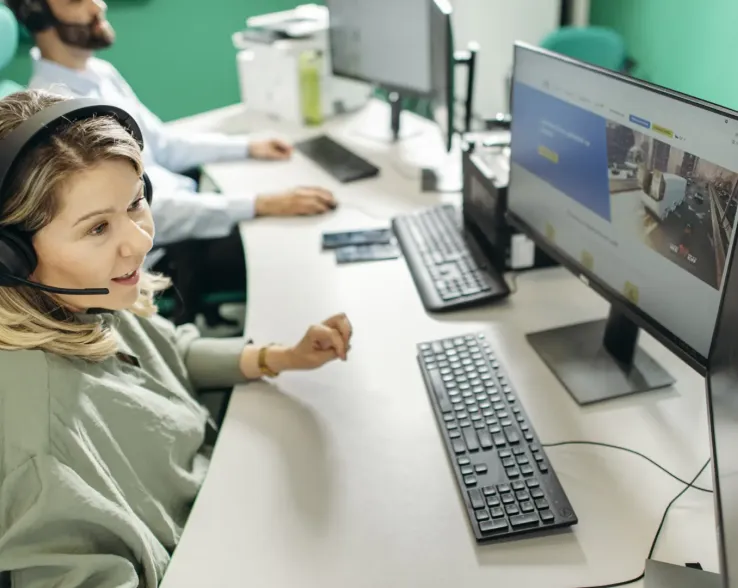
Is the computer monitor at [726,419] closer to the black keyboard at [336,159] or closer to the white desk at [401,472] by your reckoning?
the white desk at [401,472]

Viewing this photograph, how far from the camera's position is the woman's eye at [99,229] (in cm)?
83

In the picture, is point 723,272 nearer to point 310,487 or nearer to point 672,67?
point 310,487

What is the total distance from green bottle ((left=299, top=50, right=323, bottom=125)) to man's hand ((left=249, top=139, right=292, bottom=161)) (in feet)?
0.94

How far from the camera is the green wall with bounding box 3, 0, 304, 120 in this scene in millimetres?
2645

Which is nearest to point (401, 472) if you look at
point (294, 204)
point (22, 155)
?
point (22, 155)

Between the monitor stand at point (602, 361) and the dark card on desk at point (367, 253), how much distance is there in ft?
1.33

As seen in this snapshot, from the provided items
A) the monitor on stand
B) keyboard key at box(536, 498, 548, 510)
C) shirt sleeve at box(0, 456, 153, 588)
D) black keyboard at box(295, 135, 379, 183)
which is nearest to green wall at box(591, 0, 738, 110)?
the monitor on stand

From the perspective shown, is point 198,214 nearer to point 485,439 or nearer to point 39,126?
point 39,126

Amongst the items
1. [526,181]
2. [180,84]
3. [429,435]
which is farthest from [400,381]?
[180,84]

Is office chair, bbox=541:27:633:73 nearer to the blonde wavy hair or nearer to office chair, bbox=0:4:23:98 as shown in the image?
office chair, bbox=0:4:23:98

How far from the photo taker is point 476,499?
0.83 m

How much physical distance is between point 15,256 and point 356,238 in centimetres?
82

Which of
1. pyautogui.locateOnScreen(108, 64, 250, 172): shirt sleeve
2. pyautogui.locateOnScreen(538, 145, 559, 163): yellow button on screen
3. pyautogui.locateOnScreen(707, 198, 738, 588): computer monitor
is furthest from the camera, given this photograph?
pyautogui.locateOnScreen(108, 64, 250, 172): shirt sleeve

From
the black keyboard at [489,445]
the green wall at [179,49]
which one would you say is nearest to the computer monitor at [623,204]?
the black keyboard at [489,445]
